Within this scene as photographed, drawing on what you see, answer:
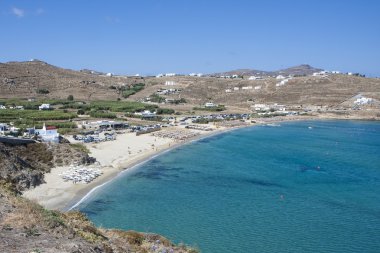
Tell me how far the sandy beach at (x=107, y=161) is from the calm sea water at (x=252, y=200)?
64.5 inches

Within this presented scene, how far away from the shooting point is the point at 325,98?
5448 inches

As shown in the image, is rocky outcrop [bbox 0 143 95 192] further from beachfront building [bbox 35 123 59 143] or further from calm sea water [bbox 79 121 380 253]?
calm sea water [bbox 79 121 380 253]

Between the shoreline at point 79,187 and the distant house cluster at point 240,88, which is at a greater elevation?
the distant house cluster at point 240,88

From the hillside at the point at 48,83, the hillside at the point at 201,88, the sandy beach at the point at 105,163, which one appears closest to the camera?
the sandy beach at the point at 105,163

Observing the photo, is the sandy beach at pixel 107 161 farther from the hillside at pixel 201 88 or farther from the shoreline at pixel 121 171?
the hillside at pixel 201 88

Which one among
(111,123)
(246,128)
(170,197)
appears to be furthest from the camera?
(246,128)

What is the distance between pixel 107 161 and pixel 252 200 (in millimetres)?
21523

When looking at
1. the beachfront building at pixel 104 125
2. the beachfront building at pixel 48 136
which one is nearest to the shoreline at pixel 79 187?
the beachfront building at pixel 48 136

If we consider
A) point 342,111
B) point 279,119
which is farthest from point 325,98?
point 279,119

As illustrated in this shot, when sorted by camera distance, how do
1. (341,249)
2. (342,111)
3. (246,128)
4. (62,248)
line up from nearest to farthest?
(62,248) < (341,249) < (246,128) < (342,111)

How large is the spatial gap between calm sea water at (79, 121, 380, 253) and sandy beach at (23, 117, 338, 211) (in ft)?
5.38

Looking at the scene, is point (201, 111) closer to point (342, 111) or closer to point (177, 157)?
point (342, 111)

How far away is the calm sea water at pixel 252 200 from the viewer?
1179 inches

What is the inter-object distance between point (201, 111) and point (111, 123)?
42832 millimetres
